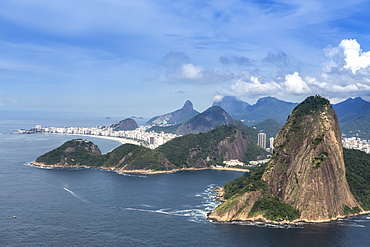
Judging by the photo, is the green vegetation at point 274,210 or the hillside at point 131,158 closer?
the green vegetation at point 274,210

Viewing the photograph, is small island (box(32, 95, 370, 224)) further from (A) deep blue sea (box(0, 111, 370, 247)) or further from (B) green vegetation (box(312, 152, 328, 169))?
(A) deep blue sea (box(0, 111, 370, 247))

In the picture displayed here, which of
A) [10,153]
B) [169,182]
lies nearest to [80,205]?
[169,182]

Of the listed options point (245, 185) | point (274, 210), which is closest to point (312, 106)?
point (245, 185)

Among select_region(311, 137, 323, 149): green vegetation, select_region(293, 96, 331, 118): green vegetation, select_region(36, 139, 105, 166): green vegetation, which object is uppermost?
select_region(293, 96, 331, 118): green vegetation

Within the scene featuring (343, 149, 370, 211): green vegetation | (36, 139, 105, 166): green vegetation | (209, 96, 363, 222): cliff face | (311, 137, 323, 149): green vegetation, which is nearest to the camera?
(209, 96, 363, 222): cliff face

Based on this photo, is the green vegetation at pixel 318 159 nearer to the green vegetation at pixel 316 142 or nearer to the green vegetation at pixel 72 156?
the green vegetation at pixel 316 142

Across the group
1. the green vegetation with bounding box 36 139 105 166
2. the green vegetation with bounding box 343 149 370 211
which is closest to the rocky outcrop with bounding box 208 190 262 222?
the green vegetation with bounding box 343 149 370 211

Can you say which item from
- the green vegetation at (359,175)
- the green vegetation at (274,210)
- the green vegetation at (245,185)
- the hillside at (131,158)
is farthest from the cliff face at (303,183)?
the hillside at (131,158)
